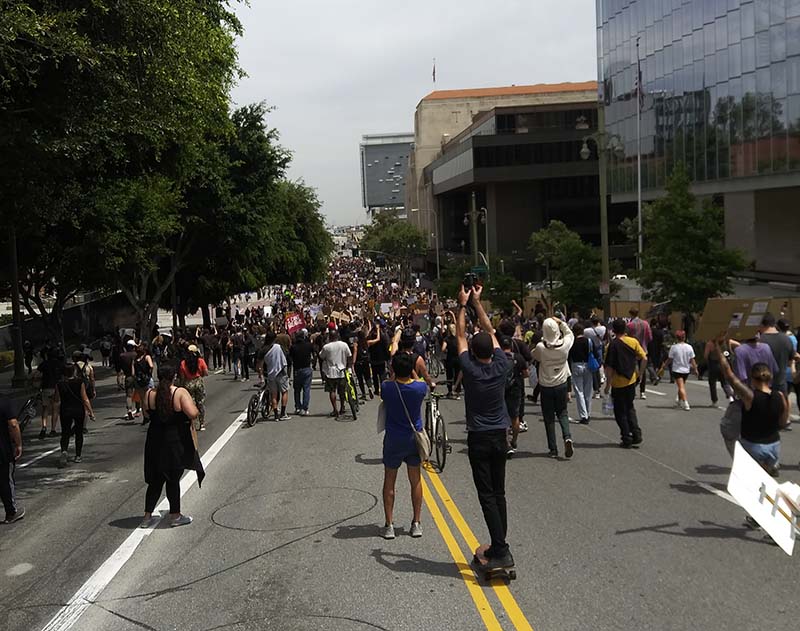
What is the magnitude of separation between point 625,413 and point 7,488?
7.76 metres

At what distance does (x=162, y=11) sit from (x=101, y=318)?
48.8m

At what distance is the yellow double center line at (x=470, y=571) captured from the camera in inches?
230

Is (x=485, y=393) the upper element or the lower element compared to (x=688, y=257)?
lower

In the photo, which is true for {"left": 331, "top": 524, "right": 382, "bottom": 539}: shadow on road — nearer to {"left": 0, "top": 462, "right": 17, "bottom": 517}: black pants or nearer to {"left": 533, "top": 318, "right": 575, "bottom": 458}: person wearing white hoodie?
{"left": 0, "top": 462, "right": 17, "bottom": 517}: black pants

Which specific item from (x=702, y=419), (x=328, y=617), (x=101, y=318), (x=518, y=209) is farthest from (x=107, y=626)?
(x=518, y=209)

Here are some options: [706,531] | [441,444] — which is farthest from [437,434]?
[706,531]

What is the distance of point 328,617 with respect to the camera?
19.8 ft

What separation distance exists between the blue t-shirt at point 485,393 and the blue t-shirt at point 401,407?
1046 millimetres

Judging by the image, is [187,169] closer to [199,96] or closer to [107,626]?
[199,96]

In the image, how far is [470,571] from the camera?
271 inches

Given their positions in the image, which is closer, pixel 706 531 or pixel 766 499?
pixel 766 499

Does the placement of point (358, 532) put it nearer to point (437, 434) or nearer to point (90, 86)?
point (437, 434)

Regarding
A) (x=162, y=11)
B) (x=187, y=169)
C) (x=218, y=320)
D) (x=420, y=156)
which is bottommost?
(x=218, y=320)

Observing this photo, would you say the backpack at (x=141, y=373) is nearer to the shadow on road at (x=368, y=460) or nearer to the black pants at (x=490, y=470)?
the shadow on road at (x=368, y=460)
